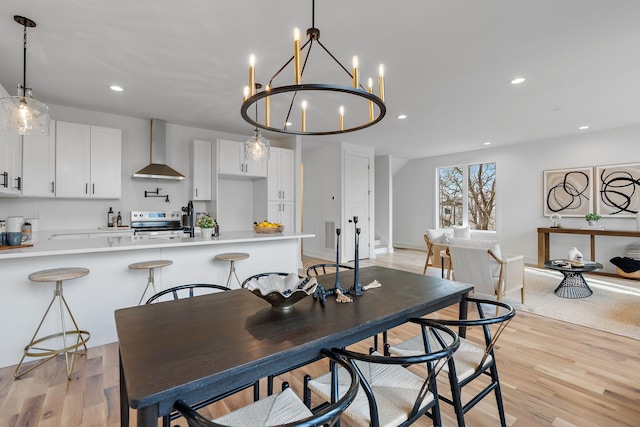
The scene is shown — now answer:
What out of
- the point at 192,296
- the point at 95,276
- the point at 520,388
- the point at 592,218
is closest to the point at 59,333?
the point at 95,276

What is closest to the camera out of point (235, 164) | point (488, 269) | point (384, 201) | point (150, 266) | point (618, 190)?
point (150, 266)

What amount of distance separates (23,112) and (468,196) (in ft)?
26.0

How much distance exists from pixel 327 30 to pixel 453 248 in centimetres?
274

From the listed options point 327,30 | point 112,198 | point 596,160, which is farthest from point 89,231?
point 596,160

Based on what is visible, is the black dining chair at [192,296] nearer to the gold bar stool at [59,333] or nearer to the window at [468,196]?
the gold bar stool at [59,333]

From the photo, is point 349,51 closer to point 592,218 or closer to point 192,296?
point 192,296

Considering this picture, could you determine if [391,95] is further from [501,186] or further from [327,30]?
[501,186]

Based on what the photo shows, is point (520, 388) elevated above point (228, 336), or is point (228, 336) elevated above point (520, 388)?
point (228, 336)

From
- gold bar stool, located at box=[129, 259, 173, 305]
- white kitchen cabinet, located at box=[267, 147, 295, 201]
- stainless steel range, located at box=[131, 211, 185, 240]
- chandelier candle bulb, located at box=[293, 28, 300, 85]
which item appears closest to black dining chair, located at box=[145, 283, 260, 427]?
gold bar stool, located at box=[129, 259, 173, 305]

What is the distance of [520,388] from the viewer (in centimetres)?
207

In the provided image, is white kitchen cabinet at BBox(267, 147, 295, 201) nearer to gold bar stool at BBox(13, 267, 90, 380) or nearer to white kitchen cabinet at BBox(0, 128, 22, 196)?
white kitchen cabinet at BBox(0, 128, 22, 196)

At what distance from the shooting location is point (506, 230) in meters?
6.90

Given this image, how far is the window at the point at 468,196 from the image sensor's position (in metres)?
7.25

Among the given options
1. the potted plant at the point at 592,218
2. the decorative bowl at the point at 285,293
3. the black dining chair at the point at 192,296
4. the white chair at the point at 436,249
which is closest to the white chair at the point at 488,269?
the white chair at the point at 436,249
